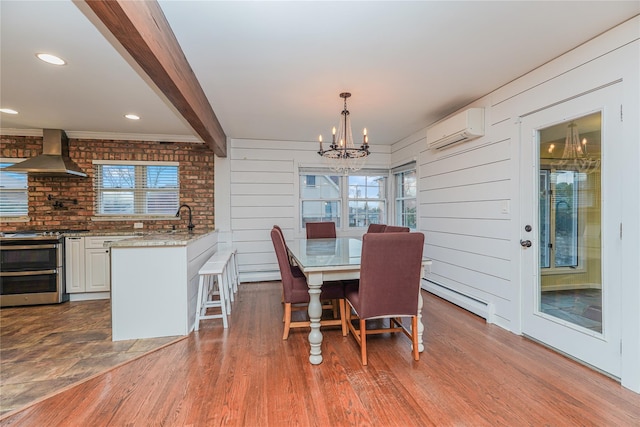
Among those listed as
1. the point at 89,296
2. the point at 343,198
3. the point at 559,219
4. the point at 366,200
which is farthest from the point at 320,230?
the point at 89,296

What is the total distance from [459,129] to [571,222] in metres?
1.46

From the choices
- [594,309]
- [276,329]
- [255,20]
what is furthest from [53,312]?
[594,309]

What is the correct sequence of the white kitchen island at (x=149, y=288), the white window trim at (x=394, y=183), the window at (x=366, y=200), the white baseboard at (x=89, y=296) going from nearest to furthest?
the white kitchen island at (x=149, y=288)
the white baseboard at (x=89, y=296)
the white window trim at (x=394, y=183)
the window at (x=366, y=200)

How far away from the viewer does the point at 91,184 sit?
4391 millimetres

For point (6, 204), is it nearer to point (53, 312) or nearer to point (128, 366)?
point (53, 312)

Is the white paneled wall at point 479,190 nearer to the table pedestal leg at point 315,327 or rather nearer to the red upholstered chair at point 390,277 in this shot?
the red upholstered chair at point 390,277

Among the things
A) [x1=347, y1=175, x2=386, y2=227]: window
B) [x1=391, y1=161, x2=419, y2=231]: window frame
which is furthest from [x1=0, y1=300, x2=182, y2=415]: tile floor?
[x1=391, y1=161, x2=419, y2=231]: window frame

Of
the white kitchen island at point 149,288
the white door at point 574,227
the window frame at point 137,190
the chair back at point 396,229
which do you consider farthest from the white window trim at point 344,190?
the white door at point 574,227

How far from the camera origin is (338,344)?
8.38 feet

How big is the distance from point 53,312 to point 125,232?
121 centimetres

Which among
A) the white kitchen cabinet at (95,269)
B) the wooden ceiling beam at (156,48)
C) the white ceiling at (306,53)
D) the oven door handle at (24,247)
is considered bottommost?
the white kitchen cabinet at (95,269)

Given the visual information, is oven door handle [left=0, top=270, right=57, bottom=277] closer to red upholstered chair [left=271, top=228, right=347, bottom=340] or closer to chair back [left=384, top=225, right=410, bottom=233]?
red upholstered chair [left=271, top=228, right=347, bottom=340]

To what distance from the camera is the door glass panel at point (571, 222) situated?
7.02 feet

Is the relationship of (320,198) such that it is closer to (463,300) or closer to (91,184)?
(463,300)
